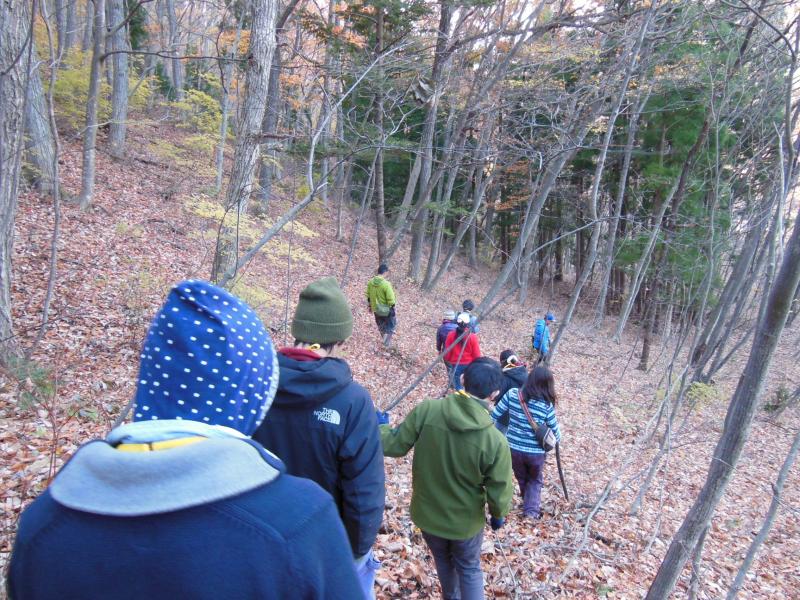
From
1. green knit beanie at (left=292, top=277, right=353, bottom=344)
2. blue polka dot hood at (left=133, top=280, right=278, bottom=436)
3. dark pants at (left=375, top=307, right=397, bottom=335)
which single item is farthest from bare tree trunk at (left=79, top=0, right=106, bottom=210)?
blue polka dot hood at (left=133, top=280, right=278, bottom=436)

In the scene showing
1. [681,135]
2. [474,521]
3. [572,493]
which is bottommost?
[572,493]

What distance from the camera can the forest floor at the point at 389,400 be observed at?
4.12 metres

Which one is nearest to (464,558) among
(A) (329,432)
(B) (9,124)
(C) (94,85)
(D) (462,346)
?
(A) (329,432)

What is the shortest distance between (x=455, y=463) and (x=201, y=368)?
2123mm

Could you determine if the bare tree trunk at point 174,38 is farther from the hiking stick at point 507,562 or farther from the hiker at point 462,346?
the hiking stick at point 507,562

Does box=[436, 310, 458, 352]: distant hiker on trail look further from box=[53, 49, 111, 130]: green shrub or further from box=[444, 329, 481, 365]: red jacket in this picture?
box=[53, 49, 111, 130]: green shrub

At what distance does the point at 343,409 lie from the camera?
2.06 metres

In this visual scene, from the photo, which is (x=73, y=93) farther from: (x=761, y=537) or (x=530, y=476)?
(x=761, y=537)

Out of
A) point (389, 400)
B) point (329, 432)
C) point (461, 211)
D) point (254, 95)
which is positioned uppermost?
point (254, 95)

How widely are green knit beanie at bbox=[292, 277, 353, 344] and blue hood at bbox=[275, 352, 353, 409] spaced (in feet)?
0.56

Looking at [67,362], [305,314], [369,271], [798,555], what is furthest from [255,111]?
[369,271]

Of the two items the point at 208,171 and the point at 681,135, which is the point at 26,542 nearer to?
the point at 208,171

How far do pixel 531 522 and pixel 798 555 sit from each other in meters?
4.40

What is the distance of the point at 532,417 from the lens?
4.77 meters
